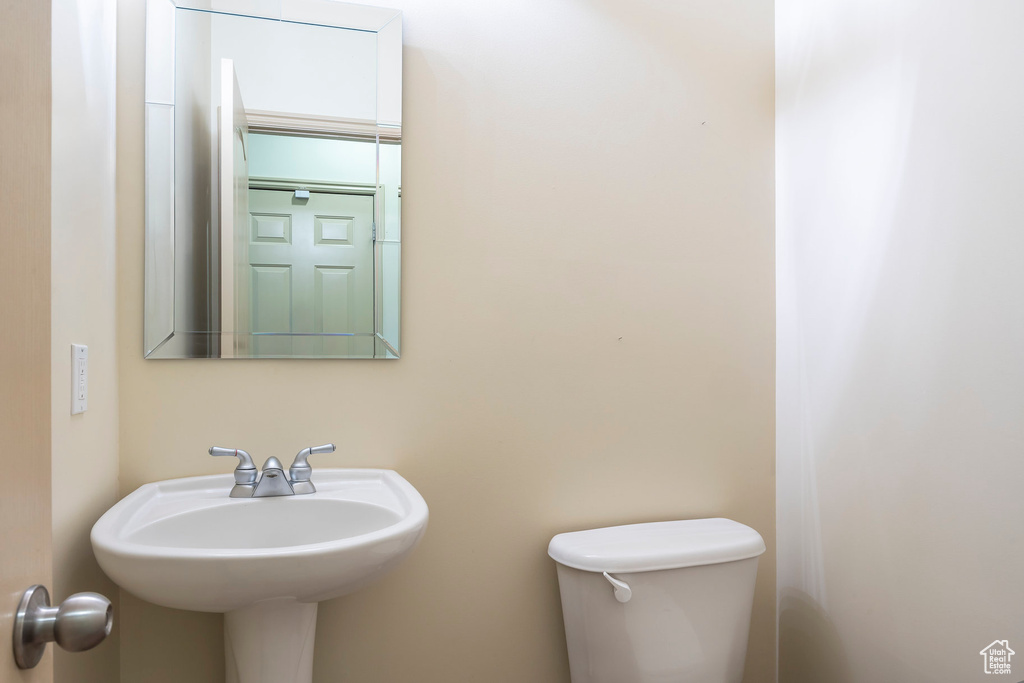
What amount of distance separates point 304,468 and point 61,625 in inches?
33.3

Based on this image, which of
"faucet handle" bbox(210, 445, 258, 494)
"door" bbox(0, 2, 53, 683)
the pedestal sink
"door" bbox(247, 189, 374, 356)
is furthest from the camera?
"door" bbox(247, 189, 374, 356)

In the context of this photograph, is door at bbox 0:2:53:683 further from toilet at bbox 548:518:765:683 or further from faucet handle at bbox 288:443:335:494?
toilet at bbox 548:518:765:683

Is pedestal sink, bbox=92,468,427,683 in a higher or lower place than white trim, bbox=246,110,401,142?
lower

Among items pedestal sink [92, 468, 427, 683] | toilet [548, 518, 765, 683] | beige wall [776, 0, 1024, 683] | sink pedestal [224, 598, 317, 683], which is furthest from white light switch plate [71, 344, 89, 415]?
beige wall [776, 0, 1024, 683]

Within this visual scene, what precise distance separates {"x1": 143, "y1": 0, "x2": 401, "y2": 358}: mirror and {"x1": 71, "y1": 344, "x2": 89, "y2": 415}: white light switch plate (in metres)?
0.20

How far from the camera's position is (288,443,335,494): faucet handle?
4.07 ft

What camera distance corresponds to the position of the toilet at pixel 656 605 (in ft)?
4.21

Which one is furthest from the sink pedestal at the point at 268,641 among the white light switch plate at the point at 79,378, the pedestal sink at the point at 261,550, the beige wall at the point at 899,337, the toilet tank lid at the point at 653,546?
the beige wall at the point at 899,337

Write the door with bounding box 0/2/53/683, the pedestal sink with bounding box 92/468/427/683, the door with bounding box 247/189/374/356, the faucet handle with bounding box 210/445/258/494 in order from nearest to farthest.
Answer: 1. the door with bounding box 0/2/53/683
2. the pedestal sink with bounding box 92/468/427/683
3. the faucet handle with bounding box 210/445/258/494
4. the door with bounding box 247/189/374/356

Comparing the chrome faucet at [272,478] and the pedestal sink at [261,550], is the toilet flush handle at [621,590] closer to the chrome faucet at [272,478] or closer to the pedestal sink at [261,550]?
the pedestal sink at [261,550]

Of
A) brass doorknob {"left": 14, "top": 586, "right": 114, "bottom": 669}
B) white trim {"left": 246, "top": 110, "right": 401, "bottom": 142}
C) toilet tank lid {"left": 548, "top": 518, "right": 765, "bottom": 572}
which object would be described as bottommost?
toilet tank lid {"left": 548, "top": 518, "right": 765, "bottom": 572}

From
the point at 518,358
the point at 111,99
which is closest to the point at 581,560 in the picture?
the point at 518,358

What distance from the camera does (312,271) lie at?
4.41 feet

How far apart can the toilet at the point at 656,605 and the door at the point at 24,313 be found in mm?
1029
